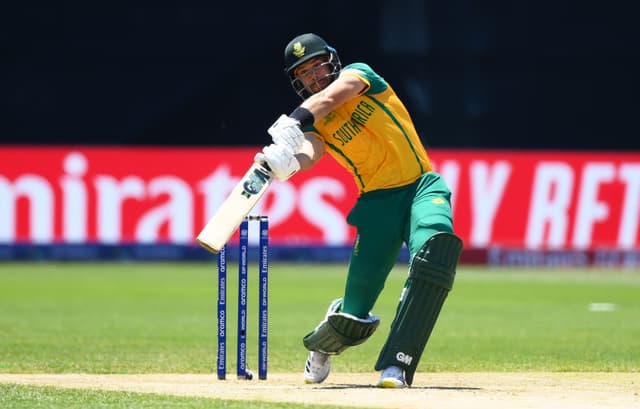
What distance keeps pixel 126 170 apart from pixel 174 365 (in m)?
12.0

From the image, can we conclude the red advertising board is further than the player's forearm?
Yes

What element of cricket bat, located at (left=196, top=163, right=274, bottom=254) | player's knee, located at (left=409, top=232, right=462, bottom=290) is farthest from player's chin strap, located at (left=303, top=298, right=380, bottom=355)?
cricket bat, located at (left=196, top=163, right=274, bottom=254)

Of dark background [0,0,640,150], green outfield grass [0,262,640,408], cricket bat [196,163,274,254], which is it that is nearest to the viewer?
cricket bat [196,163,274,254]

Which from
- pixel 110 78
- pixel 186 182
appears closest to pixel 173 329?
pixel 186 182

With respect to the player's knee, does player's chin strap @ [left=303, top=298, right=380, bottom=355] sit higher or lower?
lower

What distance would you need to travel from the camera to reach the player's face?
709 centimetres

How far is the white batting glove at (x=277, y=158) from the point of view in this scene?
22.0ft

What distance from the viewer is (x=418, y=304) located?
22.5 ft

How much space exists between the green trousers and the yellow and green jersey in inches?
2.8

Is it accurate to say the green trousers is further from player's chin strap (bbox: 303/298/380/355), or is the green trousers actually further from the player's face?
the player's face

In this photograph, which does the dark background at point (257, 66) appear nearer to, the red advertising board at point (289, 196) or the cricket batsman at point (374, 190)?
the red advertising board at point (289, 196)

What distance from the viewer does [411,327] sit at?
22.5 ft

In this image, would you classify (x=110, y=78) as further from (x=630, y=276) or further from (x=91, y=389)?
(x=91, y=389)

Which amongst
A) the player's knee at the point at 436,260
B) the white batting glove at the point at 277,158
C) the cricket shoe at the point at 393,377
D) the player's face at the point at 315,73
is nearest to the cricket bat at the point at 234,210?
the white batting glove at the point at 277,158
